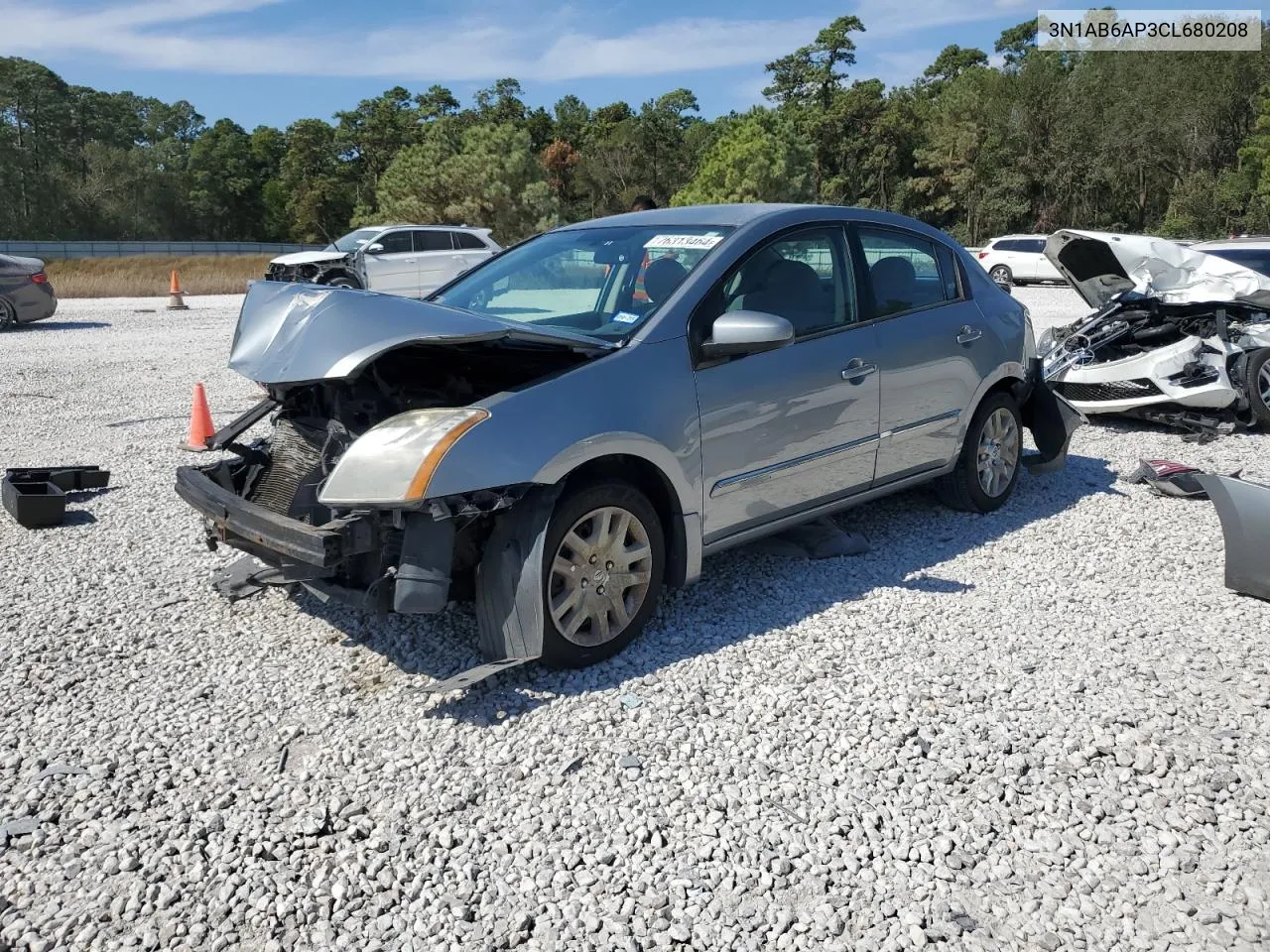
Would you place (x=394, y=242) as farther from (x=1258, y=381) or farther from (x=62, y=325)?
(x=1258, y=381)

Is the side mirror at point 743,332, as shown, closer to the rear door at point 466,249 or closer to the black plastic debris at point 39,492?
the black plastic debris at point 39,492

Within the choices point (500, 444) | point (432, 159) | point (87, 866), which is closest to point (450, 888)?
point (87, 866)

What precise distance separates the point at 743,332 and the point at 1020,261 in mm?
28764

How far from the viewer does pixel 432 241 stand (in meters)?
23.0

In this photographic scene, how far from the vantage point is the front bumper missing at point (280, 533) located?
3627 millimetres

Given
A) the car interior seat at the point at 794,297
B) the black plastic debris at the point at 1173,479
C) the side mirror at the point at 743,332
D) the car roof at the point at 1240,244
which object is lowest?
the black plastic debris at the point at 1173,479

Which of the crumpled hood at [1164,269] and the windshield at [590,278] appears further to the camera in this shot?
the crumpled hood at [1164,269]

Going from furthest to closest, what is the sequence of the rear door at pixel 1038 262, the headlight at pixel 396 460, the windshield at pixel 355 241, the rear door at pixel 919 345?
the rear door at pixel 1038 262 < the windshield at pixel 355 241 < the rear door at pixel 919 345 < the headlight at pixel 396 460

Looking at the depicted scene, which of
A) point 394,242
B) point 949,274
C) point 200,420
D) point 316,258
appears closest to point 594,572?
point 949,274

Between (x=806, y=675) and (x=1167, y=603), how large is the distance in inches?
77.6

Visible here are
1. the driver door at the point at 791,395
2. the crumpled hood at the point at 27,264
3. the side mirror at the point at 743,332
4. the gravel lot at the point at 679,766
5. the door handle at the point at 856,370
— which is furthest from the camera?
the crumpled hood at the point at 27,264

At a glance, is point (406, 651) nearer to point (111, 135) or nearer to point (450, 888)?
point (450, 888)

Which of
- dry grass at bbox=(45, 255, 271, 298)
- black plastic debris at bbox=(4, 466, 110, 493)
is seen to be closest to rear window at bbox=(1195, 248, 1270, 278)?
black plastic debris at bbox=(4, 466, 110, 493)

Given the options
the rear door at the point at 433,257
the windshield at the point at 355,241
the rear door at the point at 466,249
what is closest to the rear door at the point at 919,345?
the rear door at the point at 433,257
